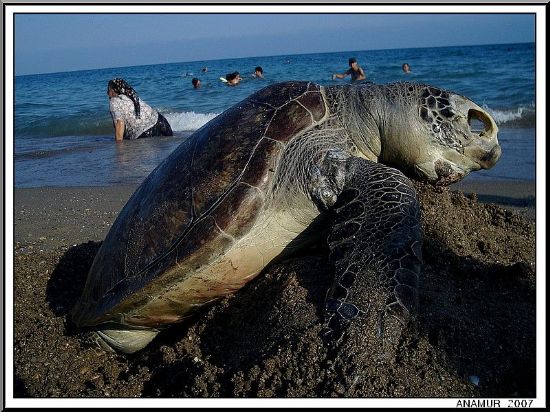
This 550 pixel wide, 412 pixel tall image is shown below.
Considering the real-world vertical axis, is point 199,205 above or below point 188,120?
below

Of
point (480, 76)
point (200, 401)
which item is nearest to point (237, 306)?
point (200, 401)

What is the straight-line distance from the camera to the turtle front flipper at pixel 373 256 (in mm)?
2303

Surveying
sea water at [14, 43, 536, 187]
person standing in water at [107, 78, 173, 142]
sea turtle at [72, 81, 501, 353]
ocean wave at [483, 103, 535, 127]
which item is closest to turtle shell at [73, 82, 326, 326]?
sea turtle at [72, 81, 501, 353]

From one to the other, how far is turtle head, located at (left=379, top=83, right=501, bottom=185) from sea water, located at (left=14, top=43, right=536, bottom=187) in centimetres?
274

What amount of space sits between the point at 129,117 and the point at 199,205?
1006 centimetres

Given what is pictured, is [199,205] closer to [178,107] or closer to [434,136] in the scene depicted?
[434,136]

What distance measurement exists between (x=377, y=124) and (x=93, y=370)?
2.42 meters

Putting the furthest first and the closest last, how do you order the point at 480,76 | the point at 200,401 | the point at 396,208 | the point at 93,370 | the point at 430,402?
the point at 480,76 < the point at 93,370 < the point at 396,208 < the point at 200,401 < the point at 430,402

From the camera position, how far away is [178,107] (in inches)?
726

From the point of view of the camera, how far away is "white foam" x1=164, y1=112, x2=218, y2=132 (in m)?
15.6

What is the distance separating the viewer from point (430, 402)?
2090 mm

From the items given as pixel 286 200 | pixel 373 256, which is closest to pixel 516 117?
pixel 286 200

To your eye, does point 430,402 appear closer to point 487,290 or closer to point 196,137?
Result: point 487,290

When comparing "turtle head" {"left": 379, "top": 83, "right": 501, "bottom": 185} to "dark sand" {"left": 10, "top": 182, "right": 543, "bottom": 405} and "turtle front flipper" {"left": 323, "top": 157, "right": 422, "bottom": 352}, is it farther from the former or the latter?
"turtle front flipper" {"left": 323, "top": 157, "right": 422, "bottom": 352}
